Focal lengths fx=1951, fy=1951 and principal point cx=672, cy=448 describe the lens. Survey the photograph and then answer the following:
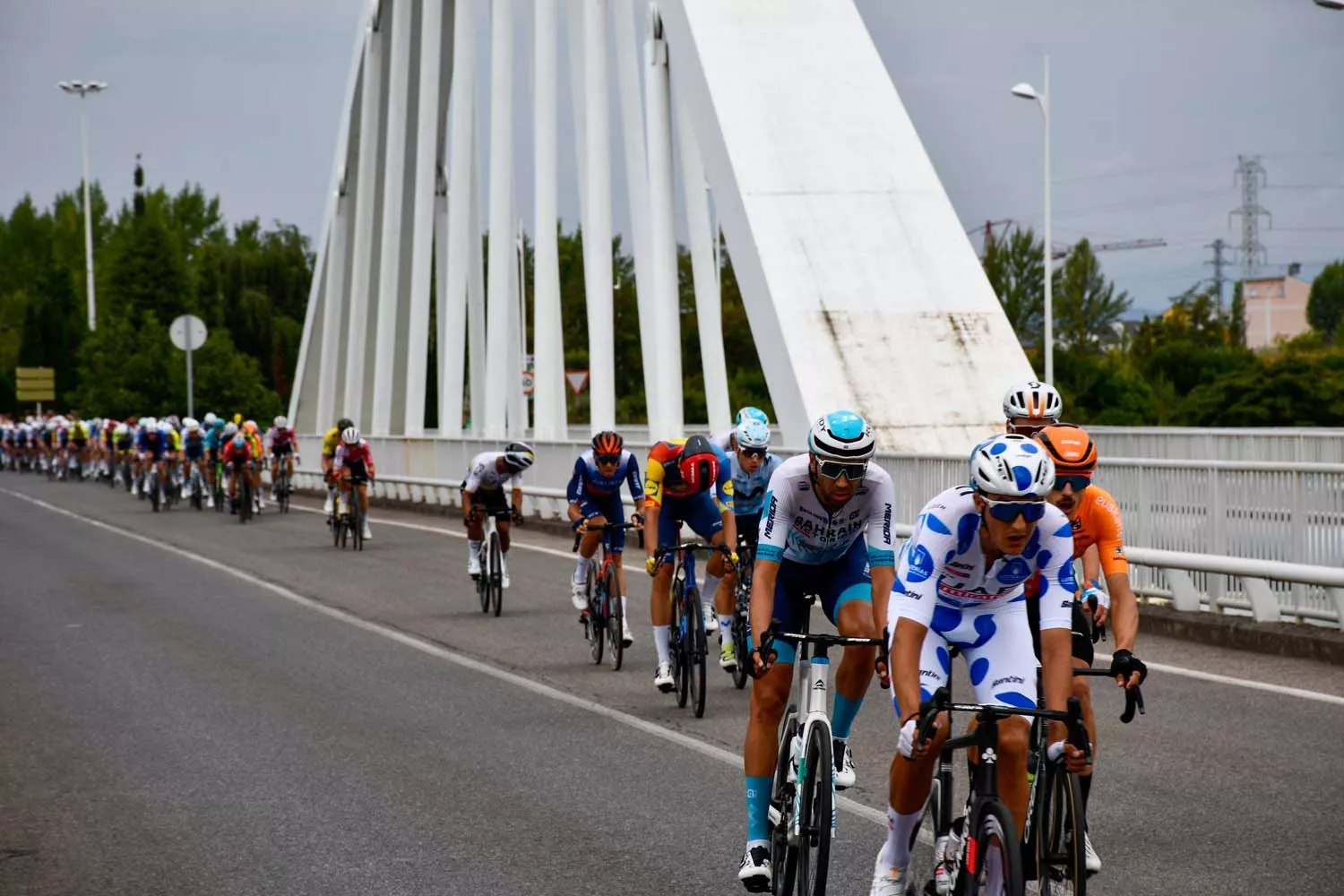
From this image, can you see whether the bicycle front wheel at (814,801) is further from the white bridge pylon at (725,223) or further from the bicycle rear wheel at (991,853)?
the white bridge pylon at (725,223)

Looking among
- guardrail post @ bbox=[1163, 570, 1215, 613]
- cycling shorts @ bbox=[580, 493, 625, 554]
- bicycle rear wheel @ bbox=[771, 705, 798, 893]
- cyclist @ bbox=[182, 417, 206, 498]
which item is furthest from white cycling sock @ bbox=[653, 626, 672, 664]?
cyclist @ bbox=[182, 417, 206, 498]

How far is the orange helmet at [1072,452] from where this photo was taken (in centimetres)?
693

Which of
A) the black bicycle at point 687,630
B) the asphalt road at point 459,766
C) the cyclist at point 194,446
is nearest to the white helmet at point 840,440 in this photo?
the asphalt road at point 459,766

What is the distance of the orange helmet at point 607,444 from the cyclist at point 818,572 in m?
5.48

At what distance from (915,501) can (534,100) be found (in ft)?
49.3

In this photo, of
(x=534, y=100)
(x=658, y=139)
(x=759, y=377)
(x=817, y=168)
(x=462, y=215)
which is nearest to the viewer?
(x=817, y=168)

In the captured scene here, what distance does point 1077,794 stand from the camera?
509cm

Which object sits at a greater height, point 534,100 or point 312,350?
point 534,100

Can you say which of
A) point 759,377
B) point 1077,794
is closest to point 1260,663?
point 1077,794

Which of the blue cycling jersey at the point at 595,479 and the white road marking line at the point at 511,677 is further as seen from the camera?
the blue cycling jersey at the point at 595,479

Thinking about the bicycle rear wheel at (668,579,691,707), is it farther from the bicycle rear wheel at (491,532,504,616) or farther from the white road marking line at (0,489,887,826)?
the bicycle rear wheel at (491,532,504,616)

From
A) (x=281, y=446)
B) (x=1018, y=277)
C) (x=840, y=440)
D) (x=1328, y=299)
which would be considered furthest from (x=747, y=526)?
(x=1328, y=299)

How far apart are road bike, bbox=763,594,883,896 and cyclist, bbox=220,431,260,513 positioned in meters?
26.5

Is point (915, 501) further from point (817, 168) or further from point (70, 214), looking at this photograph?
point (70, 214)
